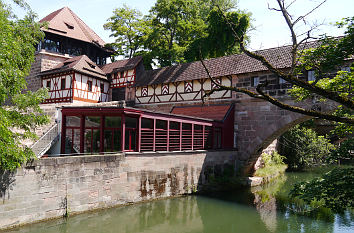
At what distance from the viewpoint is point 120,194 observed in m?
10.1

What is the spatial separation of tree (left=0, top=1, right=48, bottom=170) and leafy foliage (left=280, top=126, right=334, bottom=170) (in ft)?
54.6

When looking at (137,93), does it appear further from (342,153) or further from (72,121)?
(342,153)

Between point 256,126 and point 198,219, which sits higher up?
point 256,126

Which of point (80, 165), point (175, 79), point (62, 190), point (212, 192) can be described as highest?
point (175, 79)

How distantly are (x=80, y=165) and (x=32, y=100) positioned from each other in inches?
98.3

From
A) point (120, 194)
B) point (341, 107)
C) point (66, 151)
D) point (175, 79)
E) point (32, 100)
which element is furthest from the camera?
point (175, 79)

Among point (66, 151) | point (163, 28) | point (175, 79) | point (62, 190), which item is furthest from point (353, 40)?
point (163, 28)

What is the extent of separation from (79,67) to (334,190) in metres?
19.5

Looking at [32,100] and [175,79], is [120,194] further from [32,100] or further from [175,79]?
[175,79]

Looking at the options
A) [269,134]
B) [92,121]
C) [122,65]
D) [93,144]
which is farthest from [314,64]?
[122,65]

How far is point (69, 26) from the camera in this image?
2495cm

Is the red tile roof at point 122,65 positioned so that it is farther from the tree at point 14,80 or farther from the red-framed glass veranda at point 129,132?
the tree at point 14,80

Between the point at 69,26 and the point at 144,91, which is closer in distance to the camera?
the point at 144,91

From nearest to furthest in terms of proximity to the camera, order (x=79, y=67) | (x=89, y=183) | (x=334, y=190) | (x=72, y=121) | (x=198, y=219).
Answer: (x=334, y=190)
(x=89, y=183)
(x=198, y=219)
(x=72, y=121)
(x=79, y=67)
